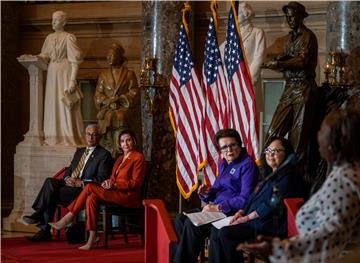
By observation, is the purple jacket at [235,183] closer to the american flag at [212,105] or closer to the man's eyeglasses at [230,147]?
the man's eyeglasses at [230,147]

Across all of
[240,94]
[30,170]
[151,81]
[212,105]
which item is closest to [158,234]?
[240,94]

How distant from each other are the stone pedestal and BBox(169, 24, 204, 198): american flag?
2.14 metres

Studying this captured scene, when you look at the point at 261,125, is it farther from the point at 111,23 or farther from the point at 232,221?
the point at 232,221

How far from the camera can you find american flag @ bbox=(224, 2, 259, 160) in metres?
7.00

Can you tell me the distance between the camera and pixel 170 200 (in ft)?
30.3

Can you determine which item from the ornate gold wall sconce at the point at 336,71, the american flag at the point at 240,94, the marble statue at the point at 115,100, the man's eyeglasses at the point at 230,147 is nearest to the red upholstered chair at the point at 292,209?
the man's eyeglasses at the point at 230,147

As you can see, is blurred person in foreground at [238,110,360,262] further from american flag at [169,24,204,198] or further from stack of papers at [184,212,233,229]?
american flag at [169,24,204,198]

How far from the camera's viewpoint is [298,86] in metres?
7.88

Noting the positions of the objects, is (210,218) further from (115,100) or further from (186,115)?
(115,100)

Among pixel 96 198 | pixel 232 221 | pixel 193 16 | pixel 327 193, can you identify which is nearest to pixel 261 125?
pixel 193 16

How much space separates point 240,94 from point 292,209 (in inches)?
84.1

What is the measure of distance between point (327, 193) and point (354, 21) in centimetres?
568

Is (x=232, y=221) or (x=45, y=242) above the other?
(x=232, y=221)

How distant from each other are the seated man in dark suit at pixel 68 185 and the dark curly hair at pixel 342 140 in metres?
5.19
